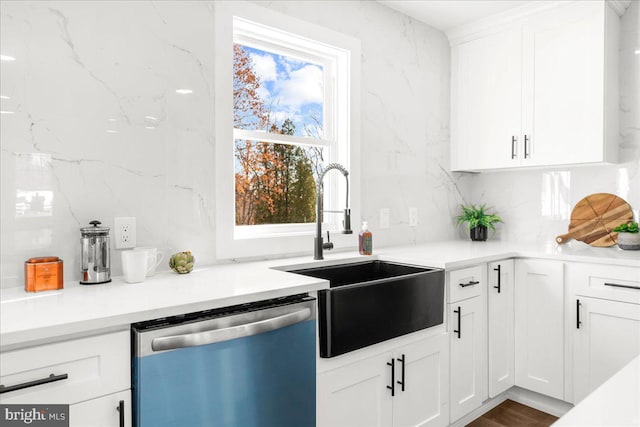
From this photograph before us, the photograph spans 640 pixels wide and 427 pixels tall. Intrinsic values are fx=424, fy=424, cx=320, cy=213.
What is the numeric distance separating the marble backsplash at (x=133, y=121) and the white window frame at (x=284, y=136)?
0.06m

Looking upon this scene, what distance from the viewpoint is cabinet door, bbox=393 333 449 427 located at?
1846 mm

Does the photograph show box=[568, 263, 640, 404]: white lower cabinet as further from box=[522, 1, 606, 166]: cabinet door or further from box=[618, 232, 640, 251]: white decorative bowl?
box=[522, 1, 606, 166]: cabinet door

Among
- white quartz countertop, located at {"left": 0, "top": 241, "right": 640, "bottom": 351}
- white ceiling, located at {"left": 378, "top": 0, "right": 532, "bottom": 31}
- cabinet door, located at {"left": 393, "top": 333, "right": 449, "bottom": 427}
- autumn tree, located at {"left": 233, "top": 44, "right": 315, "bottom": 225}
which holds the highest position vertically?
white ceiling, located at {"left": 378, "top": 0, "right": 532, "bottom": 31}

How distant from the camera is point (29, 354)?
1.02 meters

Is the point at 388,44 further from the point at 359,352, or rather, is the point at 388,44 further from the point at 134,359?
the point at 134,359

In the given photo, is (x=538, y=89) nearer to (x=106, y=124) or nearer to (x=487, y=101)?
(x=487, y=101)

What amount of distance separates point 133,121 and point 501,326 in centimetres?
222

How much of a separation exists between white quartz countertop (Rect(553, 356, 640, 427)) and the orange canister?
4.94 ft

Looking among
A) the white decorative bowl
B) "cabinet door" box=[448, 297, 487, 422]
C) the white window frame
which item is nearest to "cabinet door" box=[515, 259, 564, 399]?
"cabinet door" box=[448, 297, 487, 422]

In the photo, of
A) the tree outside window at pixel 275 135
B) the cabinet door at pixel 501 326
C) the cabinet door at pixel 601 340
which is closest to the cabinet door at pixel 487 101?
the cabinet door at pixel 501 326

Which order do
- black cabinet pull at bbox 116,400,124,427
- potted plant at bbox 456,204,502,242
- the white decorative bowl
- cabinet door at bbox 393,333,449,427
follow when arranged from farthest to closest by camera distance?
potted plant at bbox 456,204,502,242
the white decorative bowl
cabinet door at bbox 393,333,449,427
black cabinet pull at bbox 116,400,124,427

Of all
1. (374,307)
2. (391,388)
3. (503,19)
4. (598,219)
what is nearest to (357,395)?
(391,388)

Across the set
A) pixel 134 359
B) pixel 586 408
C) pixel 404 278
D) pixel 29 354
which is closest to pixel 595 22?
pixel 404 278

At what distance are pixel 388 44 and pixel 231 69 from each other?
1196 mm
